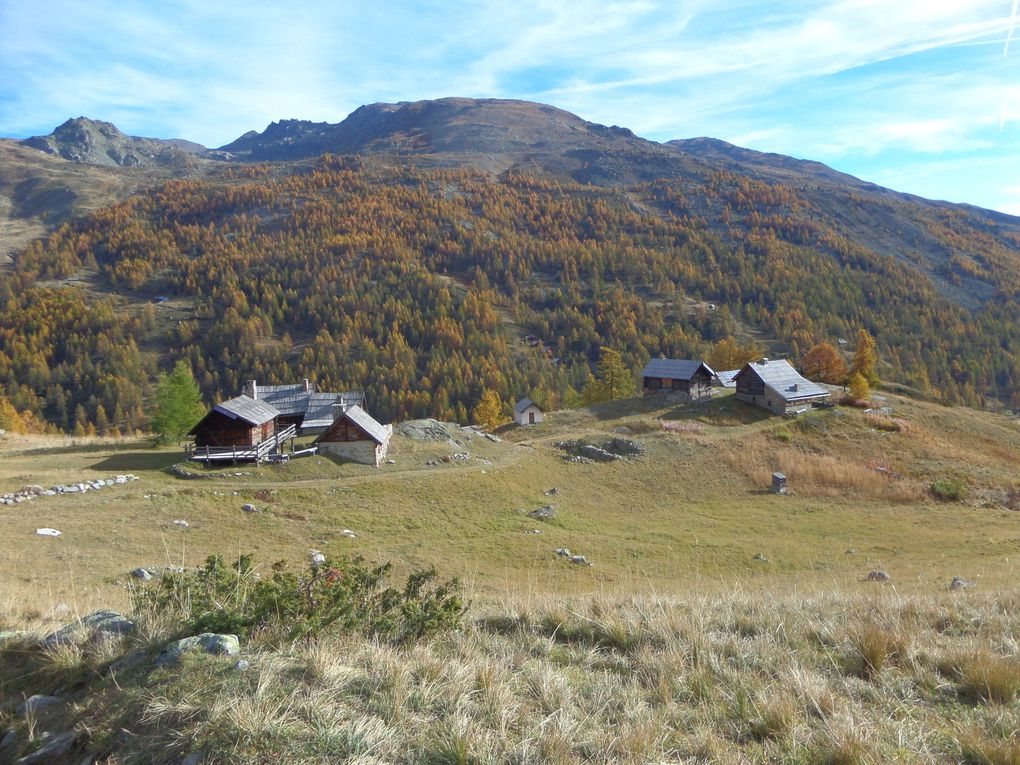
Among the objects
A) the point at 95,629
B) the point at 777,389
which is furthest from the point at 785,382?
the point at 95,629

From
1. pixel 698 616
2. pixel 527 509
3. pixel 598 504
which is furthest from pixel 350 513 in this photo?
pixel 698 616

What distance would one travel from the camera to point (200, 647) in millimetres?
5953

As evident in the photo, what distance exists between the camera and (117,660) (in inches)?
242

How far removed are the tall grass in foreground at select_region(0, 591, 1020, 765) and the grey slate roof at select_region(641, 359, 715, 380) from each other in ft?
224

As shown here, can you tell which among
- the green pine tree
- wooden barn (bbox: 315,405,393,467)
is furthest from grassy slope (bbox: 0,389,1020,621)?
the green pine tree

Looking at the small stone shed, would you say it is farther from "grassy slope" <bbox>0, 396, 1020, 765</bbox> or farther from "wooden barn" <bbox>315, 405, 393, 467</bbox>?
"grassy slope" <bbox>0, 396, 1020, 765</bbox>

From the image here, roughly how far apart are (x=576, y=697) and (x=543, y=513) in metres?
33.7

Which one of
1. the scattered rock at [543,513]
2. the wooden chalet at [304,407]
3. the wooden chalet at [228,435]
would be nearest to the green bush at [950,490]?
the scattered rock at [543,513]

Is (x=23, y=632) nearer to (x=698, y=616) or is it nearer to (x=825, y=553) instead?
(x=698, y=616)

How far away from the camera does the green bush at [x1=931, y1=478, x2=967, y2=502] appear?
47.6 meters

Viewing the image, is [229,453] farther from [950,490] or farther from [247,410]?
[950,490]

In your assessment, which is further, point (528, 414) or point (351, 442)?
point (528, 414)

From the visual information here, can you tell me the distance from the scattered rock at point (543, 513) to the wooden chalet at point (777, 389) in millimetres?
42159

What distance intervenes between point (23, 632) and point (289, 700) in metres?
5.54
